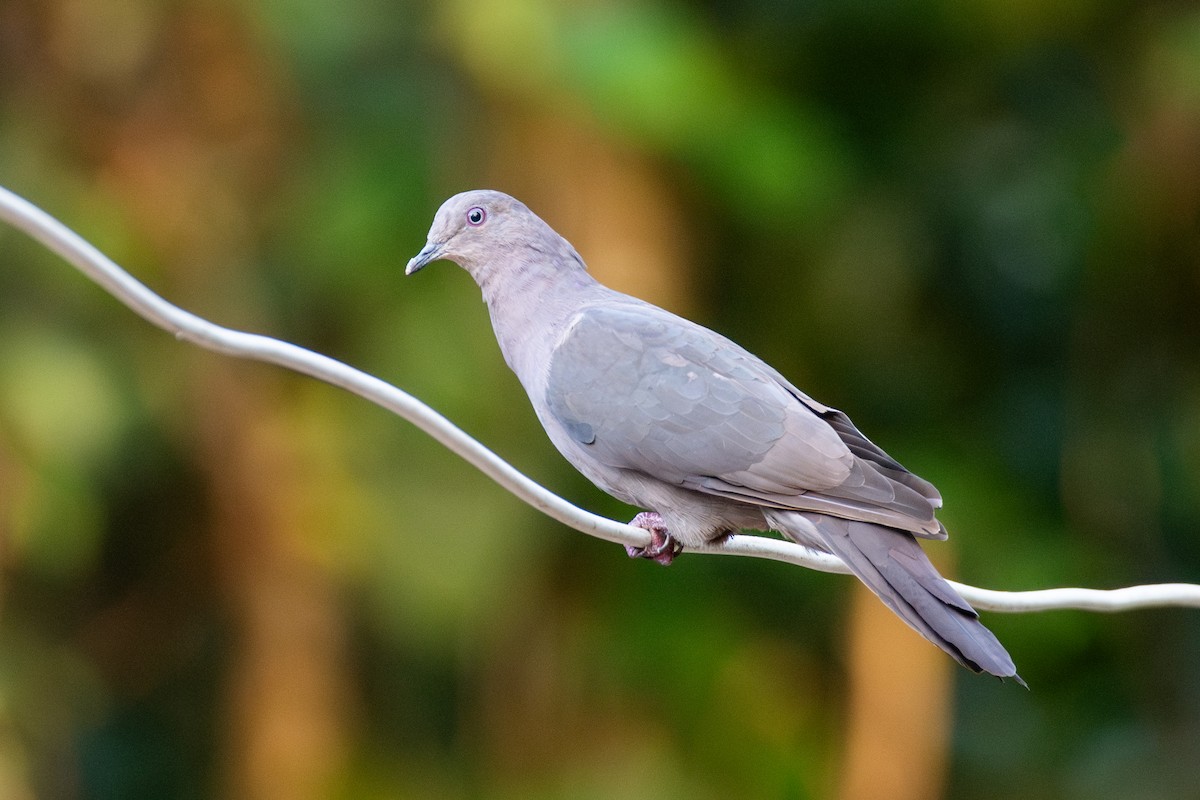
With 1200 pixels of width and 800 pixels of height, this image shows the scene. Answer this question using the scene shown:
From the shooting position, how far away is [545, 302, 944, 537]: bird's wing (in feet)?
8.84

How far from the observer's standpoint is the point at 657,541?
2936 mm

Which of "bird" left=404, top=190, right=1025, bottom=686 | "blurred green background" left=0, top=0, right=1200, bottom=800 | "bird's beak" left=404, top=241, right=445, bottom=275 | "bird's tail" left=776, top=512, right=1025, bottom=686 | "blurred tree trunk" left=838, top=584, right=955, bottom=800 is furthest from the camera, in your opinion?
"blurred tree trunk" left=838, top=584, right=955, bottom=800

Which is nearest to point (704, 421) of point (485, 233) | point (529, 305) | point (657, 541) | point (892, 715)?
point (657, 541)

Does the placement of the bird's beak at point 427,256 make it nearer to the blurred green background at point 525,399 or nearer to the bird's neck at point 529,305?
the bird's neck at point 529,305

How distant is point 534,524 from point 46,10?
2.84 metres

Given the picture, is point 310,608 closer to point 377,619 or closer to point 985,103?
point 377,619

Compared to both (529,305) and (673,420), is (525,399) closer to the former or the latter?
(529,305)

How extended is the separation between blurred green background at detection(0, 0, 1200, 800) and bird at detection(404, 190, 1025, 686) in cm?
251

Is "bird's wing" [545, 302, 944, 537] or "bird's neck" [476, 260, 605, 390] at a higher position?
"bird's neck" [476, 260, 605, 390]

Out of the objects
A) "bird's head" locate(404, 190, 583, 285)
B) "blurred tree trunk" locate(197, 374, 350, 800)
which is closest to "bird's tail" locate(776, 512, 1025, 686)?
"bird's head" locate(404, 190, 583, 285)

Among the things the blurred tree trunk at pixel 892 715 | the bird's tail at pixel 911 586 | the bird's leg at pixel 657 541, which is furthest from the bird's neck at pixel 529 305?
the blurred tree trunk at pixel 892 715

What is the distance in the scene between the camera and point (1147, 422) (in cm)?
662

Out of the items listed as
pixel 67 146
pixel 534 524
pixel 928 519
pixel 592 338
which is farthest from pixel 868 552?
pixel 67 146

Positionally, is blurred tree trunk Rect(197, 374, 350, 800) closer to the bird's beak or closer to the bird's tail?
the bird's beak
